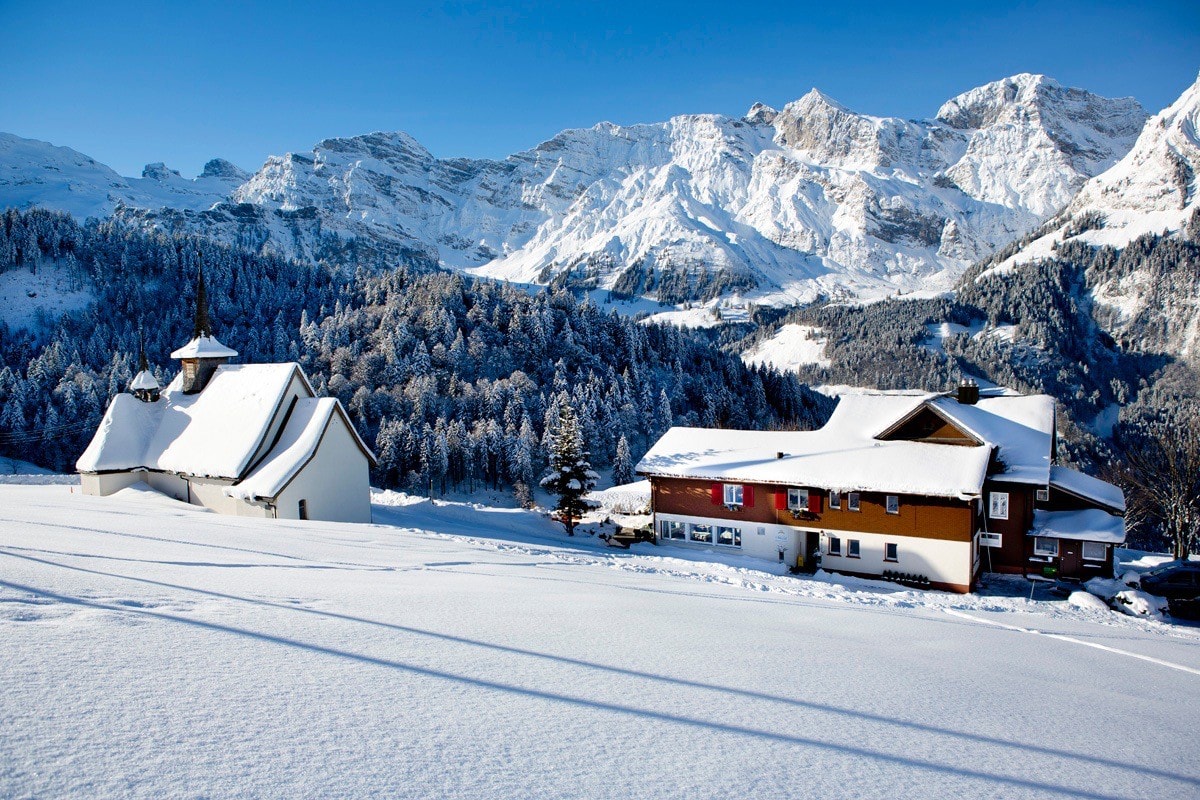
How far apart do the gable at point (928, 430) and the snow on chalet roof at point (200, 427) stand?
28474mm


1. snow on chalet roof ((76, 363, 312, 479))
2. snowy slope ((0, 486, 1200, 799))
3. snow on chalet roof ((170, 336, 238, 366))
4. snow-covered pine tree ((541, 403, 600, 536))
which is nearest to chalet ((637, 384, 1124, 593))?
snow-covered pine tree ((541, 403, 600, 536))

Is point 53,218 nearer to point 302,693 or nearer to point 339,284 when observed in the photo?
point 339,284

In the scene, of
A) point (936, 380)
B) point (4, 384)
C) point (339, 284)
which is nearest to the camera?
point (4, 384)

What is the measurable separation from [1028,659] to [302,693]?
974cm

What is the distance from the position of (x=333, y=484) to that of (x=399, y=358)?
84.5 m

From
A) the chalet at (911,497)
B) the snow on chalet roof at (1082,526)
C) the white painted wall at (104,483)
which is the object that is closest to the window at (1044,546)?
the chalet at (911,497)

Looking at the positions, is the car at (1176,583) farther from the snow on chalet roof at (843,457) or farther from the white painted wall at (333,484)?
the white painted wall at (333,484)

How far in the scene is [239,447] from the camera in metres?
29.1

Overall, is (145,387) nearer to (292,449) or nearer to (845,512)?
(292,449)

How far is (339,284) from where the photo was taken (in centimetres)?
15050

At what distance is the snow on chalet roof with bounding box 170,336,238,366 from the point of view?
3288 cm

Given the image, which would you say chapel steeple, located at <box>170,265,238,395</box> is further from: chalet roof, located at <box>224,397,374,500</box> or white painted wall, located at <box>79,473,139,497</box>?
chalet roof, located at <box>224,397,374,500</box>

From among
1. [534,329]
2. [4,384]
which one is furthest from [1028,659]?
[4,384]

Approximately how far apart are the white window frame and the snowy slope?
2117 centimetres
